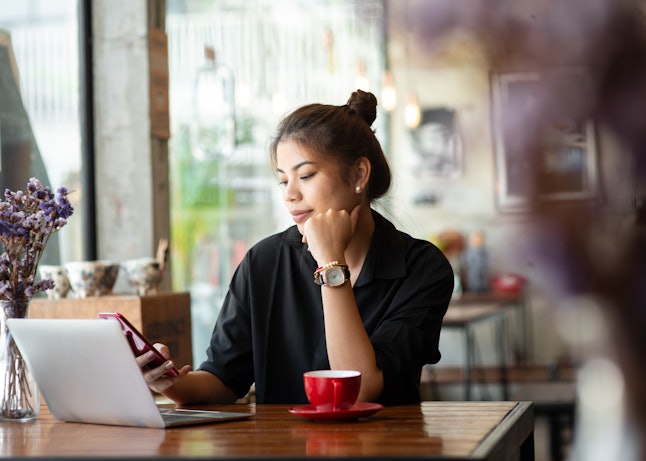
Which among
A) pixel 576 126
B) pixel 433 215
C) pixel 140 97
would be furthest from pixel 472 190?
pixel 140 97

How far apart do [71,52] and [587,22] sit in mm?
4487

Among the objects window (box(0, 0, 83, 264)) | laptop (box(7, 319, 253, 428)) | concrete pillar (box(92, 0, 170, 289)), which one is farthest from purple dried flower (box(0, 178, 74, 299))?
concrete pillar (box(92, 0, 170, 289))

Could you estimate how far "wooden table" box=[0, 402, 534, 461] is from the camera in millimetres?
1284

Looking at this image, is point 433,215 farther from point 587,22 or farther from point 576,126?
point 587,22

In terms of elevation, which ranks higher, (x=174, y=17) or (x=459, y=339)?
(x=174, y=17)

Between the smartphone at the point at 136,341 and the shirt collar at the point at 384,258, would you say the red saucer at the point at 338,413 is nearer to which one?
the smartphone at the point at 136,341

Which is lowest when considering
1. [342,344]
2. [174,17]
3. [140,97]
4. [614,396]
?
[614,396]

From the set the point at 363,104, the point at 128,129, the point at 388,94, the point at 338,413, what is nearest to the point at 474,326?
the point at 388,94

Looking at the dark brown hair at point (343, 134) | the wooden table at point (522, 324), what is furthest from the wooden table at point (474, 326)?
the dark brown hair at point (343, 134)

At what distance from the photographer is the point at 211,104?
5078 mm

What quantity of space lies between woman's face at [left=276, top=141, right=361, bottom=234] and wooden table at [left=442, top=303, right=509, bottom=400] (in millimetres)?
3039

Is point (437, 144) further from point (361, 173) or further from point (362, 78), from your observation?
point (361, 173)

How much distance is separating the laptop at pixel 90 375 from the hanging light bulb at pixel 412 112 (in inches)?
216

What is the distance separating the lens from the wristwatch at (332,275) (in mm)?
1885
